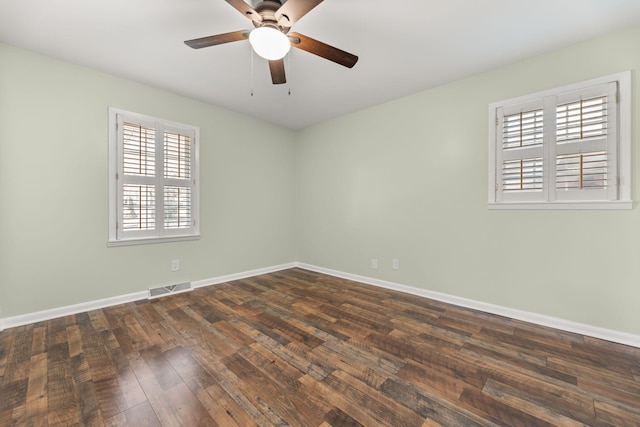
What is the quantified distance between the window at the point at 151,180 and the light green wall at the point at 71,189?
0.10 metres

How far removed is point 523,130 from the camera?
261cm

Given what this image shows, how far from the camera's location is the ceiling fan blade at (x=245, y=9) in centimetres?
153

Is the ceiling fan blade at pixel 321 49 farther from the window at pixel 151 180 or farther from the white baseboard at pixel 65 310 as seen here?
the white baseboard at pixel 65 310

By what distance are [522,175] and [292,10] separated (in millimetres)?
2609

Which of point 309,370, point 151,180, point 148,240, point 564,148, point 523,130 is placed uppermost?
point 523,130

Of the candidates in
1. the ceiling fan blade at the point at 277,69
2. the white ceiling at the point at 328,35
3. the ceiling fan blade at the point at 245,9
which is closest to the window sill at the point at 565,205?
the white ceiling at the point at 328,35

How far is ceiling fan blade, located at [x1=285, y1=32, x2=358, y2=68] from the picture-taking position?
71.6 inches

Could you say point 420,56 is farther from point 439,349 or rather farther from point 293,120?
point 439,349

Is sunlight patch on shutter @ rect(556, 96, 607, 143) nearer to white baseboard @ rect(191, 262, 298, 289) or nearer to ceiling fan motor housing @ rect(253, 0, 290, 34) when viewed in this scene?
ceiling fan motor housing @ rect(253, 0, 290, 34)

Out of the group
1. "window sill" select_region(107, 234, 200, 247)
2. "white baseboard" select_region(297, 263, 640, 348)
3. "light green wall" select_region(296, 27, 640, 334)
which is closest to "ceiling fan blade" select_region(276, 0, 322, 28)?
"light green wall" select_region(296, 27, 640, 334)

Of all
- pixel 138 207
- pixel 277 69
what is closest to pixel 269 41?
pixel 277 69

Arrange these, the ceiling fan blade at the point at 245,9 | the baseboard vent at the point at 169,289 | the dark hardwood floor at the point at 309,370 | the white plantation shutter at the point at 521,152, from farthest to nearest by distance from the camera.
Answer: the baseboard vent at the point at 169,289
the white plantation shutter at the point at 521,152
the ceiling fan blade at the point at 245,9
the dark hardwood floor at the point at 309,370

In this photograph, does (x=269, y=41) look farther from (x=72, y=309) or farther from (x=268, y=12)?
(x=72, y=309)

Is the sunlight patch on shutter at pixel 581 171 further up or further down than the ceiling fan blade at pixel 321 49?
further down
